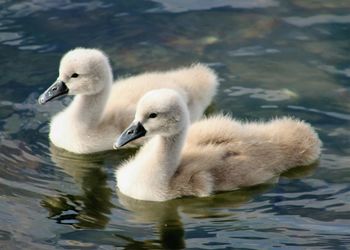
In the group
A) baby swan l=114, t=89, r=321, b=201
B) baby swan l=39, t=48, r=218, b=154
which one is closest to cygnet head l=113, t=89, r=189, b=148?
baby swan l=114, t=89, r=321, b=201

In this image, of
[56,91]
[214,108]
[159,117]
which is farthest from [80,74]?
[214,108]

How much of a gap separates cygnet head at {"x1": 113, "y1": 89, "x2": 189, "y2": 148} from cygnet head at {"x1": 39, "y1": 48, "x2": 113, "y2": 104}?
717 millimetres

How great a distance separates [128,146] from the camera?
7484mm

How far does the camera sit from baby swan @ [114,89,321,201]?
6660 mm

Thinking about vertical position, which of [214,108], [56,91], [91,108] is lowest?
[214,108]

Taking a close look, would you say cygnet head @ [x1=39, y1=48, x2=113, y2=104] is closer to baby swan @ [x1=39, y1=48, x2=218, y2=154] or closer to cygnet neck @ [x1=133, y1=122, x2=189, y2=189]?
baby swan @ [x1=39, y1=48, x2=218, y2=154]

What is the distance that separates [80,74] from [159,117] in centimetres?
88

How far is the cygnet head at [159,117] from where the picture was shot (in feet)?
21.7

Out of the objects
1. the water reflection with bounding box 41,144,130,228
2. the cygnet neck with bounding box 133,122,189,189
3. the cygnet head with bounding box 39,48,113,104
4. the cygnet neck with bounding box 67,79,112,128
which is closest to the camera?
the water reflection with bounding box 41,144,130,228

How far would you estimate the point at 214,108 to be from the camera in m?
7.84

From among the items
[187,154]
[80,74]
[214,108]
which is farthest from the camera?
[214,108]

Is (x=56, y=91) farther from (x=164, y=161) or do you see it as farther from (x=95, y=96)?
(x=164, y=161)

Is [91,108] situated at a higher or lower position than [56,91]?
lower

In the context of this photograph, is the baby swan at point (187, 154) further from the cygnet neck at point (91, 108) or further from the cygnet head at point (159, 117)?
the cygnet neck at point (91, 108)
